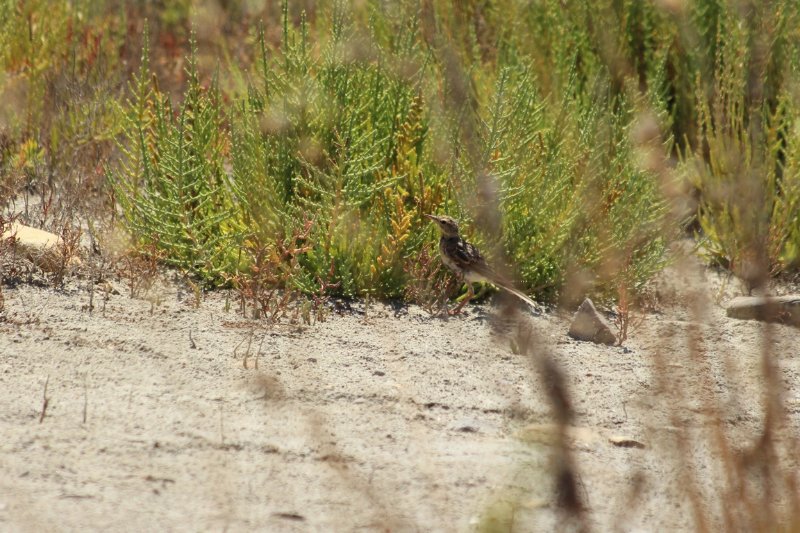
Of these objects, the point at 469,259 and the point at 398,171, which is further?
the point at 398,171

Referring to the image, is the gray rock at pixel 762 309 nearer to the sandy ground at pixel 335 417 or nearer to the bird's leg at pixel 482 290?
the sandy ground at pixel 335 417

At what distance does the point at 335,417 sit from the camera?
3.52m

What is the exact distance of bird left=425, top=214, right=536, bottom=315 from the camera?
463 cm

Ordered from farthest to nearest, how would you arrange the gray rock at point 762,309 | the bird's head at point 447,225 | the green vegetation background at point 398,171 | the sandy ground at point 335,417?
the gray rock at point 762,309 < the green vegetation background at point 398,171 < the bird's head at point 447,225 < the sandy ground at point 335,417

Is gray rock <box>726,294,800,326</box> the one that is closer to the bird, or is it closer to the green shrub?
the green shrub

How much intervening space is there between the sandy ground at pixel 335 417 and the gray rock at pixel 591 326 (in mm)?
86

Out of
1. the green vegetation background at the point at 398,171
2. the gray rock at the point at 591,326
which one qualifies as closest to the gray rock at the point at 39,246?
the green vegetation background at the point at 398,171

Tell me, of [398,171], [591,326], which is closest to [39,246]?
[398,171]

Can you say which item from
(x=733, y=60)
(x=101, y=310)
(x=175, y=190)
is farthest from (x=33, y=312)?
(x=733, y=60)

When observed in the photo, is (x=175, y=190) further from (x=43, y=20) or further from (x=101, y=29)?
(x=101, y=29)

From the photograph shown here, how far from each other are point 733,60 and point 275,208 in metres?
2.42

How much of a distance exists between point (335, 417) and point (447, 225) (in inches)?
54.6

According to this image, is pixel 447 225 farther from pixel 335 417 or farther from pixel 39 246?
pixel 39 246

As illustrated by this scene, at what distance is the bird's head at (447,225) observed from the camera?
4.66 metres
